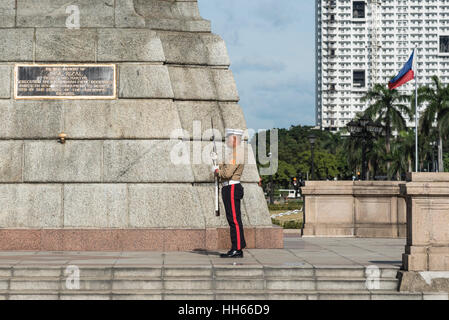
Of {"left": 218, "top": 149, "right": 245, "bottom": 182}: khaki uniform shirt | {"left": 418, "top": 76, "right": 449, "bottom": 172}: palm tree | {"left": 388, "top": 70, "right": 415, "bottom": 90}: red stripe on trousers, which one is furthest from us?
{"left": 418, "top": 76, "right": 449, "bottom": 172}: palm tree

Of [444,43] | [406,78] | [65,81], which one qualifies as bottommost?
[65,81]

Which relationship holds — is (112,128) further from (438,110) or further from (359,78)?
(359,78)

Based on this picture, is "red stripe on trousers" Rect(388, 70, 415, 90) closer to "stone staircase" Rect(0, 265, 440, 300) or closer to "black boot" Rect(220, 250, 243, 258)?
"black boot" Rect(220, 250, 243, 258)

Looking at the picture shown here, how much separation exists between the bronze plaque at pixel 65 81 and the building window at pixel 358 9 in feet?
630

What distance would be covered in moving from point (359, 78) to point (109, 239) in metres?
186

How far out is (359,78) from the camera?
191000 mm

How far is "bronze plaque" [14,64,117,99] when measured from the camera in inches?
492

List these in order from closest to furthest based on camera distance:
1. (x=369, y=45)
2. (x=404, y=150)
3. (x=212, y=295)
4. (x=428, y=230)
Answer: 1. (x=212, y=295)
2. (x=428, y=230)
3. (x=404, y=150)
4. (x=369, y=45)

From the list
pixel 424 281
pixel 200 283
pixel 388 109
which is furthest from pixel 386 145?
pixel 200 283

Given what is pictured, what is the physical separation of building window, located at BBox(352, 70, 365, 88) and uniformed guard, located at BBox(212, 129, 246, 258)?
184 meters

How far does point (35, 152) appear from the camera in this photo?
12.2 m

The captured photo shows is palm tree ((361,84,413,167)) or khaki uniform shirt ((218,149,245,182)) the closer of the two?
khaki uniform shirt ((218,149,245,182))

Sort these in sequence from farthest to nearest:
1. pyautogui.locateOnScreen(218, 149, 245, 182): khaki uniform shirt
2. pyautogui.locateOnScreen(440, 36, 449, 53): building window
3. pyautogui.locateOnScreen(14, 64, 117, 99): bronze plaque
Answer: pyautogui.locateOnScreen(440, 36, 449, 53): building window
pyautogui.locateOnScreen(14, 64, 117, 99): bronze plaque
pyautogui.locateOnScreen(218, 149, 245, 182): khaki uniform shirt

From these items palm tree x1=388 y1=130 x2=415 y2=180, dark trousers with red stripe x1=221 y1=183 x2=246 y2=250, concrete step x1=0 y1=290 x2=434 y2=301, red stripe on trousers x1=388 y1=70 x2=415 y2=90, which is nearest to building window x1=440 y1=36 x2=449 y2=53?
palm tree x1=388 y1=130 x2=415 y2=180
